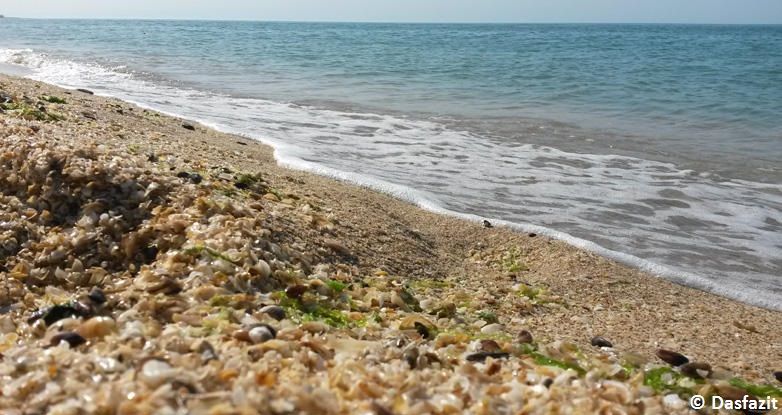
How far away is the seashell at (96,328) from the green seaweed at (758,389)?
2.71 meters

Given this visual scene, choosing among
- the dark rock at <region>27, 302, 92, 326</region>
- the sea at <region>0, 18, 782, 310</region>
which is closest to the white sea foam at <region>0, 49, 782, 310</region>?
the sea at <region>0, 18, 782, 310</region>

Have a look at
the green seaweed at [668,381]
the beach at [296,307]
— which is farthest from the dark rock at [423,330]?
the green seaweed at [668,381]

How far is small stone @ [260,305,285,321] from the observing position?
3.02 m

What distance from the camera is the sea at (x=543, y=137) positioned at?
6715mm

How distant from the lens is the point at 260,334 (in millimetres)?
2656

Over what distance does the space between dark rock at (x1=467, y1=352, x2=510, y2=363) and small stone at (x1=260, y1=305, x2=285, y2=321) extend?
2.72 ft

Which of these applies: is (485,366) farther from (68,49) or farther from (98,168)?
(68,49)

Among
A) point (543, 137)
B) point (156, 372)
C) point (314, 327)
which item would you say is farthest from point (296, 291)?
point (543, 137)

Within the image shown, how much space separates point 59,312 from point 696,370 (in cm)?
286

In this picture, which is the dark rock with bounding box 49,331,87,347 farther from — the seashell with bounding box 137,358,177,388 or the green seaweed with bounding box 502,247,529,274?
the green seaweed with bounding box 502,247,529,274

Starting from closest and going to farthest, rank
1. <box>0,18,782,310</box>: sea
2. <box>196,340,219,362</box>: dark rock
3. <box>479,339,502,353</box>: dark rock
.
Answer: <box>196,340,219,362</box>: dark rock → <box>479,339,502,353</box>: dark rock → <box>0,18,782,310</box>: sea

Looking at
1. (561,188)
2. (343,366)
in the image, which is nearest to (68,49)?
(561,188)

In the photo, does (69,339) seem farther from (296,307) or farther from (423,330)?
(423,330)

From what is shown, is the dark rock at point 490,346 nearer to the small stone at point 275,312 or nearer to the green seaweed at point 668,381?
the green seaweed at point 668,381
